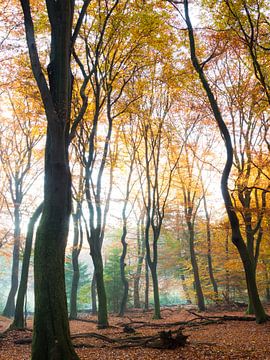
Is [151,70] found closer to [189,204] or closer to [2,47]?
[2,47]

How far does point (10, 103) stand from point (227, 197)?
13.0 metres

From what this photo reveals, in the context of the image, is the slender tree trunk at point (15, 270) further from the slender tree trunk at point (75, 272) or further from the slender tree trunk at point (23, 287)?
the slender tree trunk at point (23, 287)

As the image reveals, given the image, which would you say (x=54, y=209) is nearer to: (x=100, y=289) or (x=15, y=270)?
(x=100, y=289)

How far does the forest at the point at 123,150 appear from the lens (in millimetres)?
5996

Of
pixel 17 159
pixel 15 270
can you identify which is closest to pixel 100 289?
pixel 15 270

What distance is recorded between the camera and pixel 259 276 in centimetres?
2308

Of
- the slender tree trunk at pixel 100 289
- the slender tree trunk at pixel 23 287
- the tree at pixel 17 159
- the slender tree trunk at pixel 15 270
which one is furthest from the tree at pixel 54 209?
the slender tree trunk at pixel 15 270

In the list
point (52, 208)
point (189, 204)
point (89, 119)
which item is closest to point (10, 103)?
point (89, 119)

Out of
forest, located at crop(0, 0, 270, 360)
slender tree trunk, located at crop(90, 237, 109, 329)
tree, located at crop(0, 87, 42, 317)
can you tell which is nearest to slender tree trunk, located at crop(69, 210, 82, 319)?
forest, located at crop(0, 0, 270, 360)

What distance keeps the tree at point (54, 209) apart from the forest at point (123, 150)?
22mm

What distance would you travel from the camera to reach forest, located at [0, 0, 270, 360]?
236 inches

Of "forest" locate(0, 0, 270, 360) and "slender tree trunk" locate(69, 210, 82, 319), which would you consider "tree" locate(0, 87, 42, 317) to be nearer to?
A: "forest" locate(0, 0, 270, 360)

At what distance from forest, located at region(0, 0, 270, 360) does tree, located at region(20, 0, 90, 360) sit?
2 centimetres

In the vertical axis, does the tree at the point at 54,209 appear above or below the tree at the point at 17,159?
below
